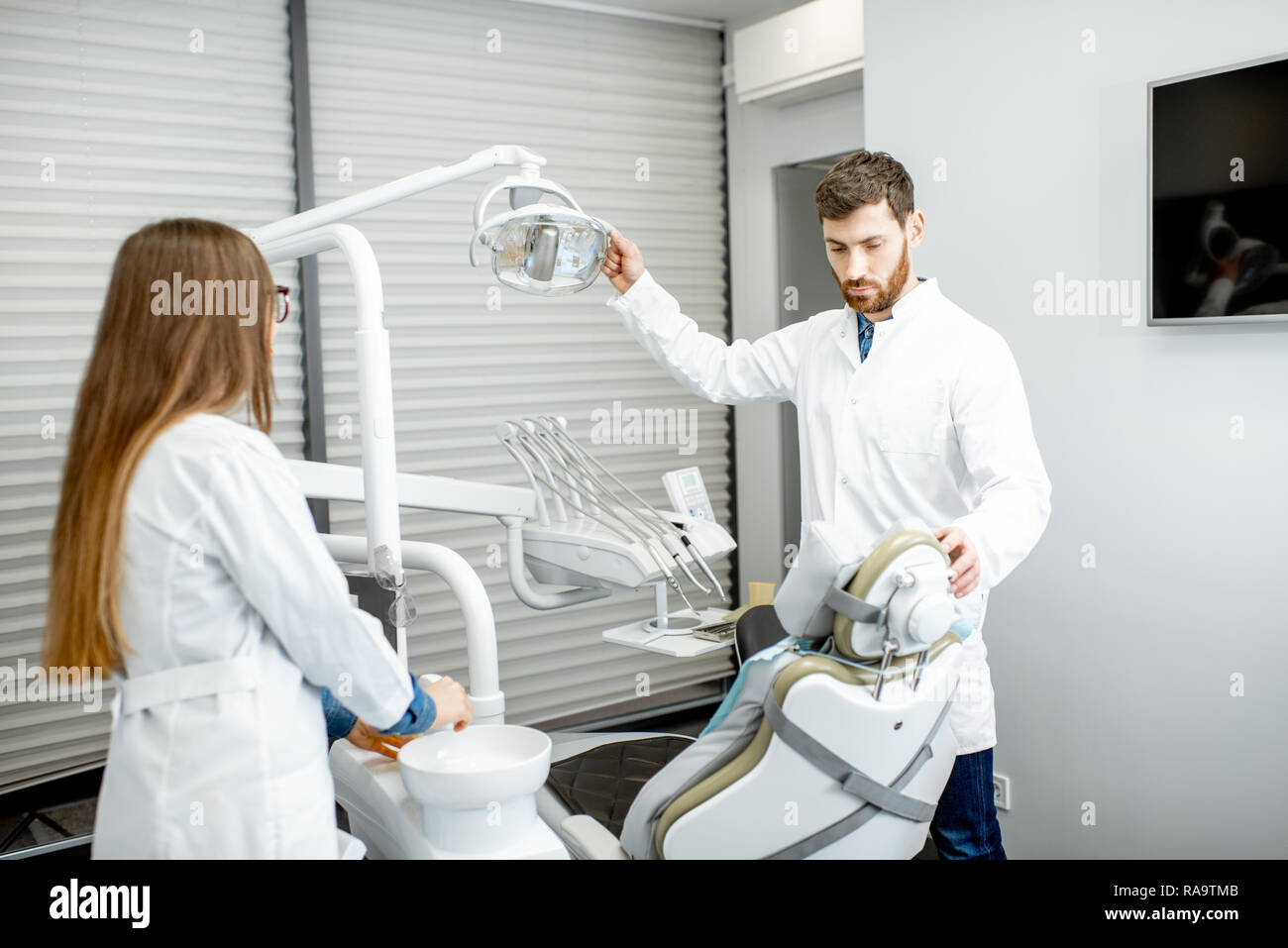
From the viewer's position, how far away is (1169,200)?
7.02ft

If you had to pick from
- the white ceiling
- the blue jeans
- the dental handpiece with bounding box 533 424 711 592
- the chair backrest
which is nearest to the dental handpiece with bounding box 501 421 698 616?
the dental handpiece with bounding box 533 424 711 592

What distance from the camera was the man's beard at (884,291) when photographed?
2.03 m

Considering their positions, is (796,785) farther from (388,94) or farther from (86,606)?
(388,94)

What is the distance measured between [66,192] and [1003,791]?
294cm

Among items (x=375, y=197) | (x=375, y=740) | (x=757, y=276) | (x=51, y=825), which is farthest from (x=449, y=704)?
(x=757, y=276)

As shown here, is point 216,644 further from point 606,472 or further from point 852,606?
point 606,472

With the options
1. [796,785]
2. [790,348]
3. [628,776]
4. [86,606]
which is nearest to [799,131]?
[790,348]

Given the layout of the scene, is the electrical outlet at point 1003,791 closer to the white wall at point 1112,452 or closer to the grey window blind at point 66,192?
the white wall at point 1112,452

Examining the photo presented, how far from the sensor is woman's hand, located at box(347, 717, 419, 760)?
170 centimetres

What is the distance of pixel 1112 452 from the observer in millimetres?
2342

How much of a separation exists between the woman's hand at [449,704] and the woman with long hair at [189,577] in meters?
0.21

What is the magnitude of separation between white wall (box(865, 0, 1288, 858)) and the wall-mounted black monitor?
7cm

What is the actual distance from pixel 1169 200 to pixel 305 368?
238 cm

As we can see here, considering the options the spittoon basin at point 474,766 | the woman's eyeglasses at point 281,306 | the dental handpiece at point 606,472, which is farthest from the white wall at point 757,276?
the woman's eyeglasses at point 281,306
